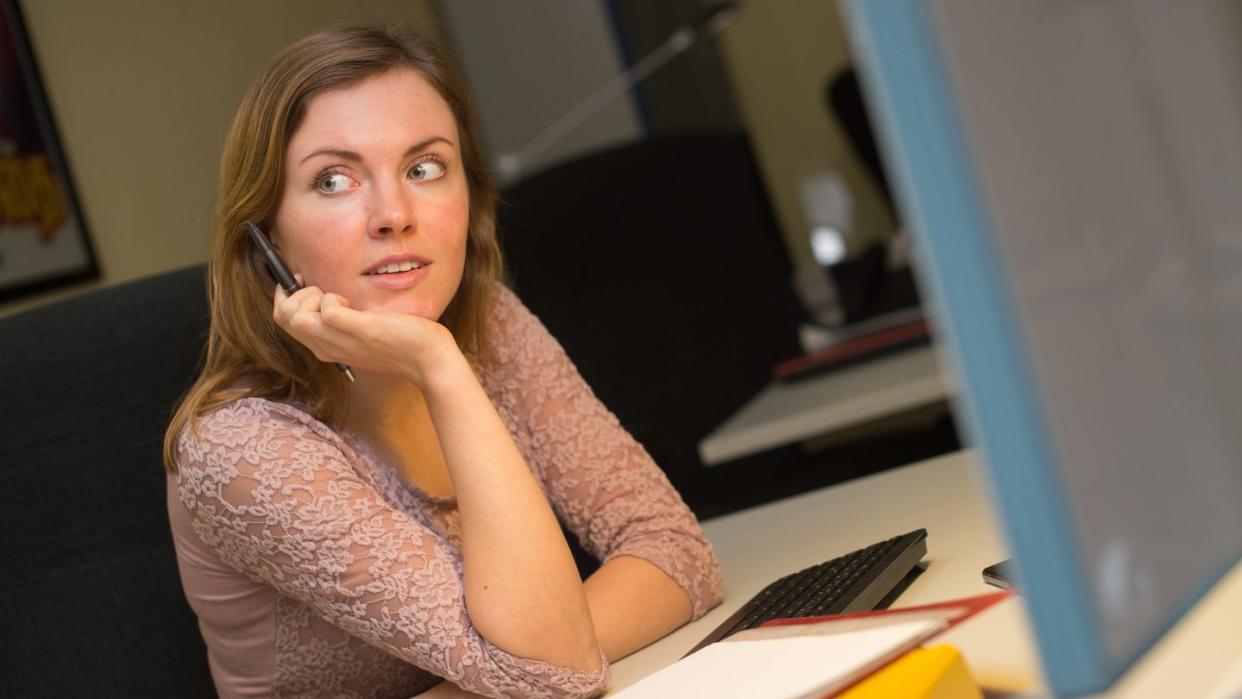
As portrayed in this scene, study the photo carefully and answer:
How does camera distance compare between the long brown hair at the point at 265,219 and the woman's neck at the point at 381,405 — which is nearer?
the long brown hair at the point at 265,219

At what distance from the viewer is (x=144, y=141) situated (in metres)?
3.31

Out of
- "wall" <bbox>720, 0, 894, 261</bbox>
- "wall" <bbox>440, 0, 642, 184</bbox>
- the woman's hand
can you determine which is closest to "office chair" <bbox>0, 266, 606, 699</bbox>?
the woman's hand

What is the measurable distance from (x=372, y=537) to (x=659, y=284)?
5.62 feet

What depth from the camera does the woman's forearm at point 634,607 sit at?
1305mm

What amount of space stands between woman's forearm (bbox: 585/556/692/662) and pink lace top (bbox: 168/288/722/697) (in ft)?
0.07

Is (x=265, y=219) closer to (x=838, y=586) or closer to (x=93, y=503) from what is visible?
(x=93, y=503)

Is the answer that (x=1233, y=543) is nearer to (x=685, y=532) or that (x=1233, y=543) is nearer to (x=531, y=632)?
(x=531, y=632)

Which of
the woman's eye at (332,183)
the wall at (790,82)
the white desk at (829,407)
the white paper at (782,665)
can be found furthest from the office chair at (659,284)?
the wall at (790,82)

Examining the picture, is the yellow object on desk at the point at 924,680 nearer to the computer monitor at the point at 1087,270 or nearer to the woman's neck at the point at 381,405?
the computer monitor at the point at 1087,270

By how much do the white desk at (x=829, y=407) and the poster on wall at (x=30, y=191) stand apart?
151 cm

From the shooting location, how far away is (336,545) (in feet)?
4.02

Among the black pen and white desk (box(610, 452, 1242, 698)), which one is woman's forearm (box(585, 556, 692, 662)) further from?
the black pen

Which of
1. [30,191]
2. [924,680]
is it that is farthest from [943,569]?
[30,191]

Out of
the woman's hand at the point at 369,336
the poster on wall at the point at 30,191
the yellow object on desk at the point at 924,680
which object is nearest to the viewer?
the yellow object on desk at the point at 924,680
